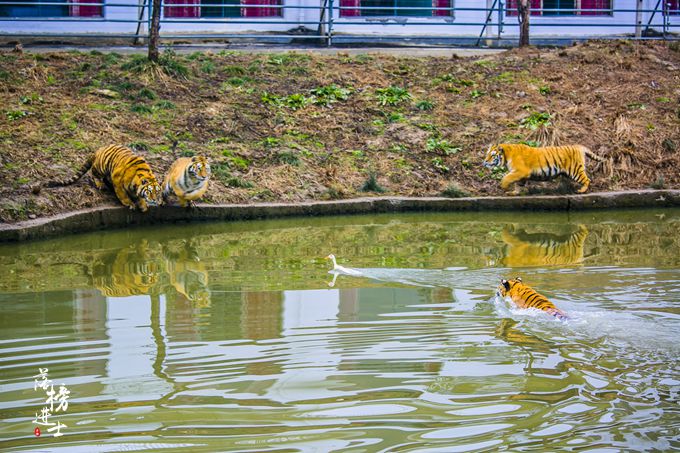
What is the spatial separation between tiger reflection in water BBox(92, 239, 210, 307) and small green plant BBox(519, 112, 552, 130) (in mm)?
7003

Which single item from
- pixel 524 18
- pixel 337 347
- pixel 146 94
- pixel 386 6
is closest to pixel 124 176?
pixel 146 94

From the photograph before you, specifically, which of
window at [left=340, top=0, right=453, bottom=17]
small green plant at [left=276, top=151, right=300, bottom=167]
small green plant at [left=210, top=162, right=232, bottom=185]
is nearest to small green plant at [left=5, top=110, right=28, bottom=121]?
small green plant at [left=210, top=162, right=232, bottom=185]

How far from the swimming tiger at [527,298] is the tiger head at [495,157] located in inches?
251

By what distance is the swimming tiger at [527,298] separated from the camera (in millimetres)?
7383

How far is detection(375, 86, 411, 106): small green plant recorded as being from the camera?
55.2ft

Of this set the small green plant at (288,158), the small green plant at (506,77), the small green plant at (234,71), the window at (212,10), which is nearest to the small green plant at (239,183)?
the small green plant at (288,158)

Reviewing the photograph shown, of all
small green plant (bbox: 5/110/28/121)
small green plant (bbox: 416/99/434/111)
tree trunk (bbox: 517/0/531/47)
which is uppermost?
tree trunk (bbox: 517/0/531/47)

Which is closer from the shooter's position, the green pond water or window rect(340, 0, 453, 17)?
the green pond water

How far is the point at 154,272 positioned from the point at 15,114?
583 centimetres

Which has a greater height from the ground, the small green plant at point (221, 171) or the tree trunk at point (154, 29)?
the tree trunk at point (154, 29)

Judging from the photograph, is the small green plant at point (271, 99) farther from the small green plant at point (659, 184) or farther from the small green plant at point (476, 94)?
the small green plant at point (659, 184)

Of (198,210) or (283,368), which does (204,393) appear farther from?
(198,210)

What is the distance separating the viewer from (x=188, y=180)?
1209cm

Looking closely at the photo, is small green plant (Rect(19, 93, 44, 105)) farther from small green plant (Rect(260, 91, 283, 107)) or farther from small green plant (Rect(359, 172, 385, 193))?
small green plant (Rect(359, 172, 385, 193))
